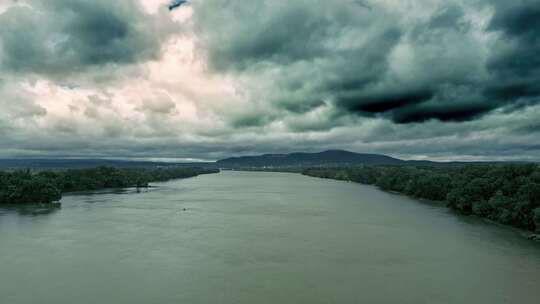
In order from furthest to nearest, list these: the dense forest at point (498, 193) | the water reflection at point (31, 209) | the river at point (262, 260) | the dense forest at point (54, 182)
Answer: the dense forest at point (54, 182) → the water reflection at point (31, 209) → the dense forest at point (498, 193) → the river at point (262, 260)

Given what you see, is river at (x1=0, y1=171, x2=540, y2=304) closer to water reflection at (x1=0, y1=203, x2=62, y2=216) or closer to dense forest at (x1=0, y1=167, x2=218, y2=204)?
water reflection at (x1=0, y1=203, x2=62, y2=216)

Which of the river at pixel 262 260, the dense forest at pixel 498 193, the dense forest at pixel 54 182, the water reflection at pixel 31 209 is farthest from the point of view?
the dense forest at pixel 54 182

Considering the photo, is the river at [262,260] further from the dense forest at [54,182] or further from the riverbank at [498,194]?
the dense forest at [54,182]

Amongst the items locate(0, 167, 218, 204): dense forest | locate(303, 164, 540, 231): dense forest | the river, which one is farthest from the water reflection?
locate(303, 164, 540, 231): dense forest

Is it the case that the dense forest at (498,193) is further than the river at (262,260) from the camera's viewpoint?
Yes

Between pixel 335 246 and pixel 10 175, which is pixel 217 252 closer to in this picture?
pixel 335 246

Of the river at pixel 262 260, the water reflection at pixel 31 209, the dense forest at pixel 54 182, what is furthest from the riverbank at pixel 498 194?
the dense forest at pixel 54 182

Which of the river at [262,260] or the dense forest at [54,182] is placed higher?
the dense forest at [54,182]
